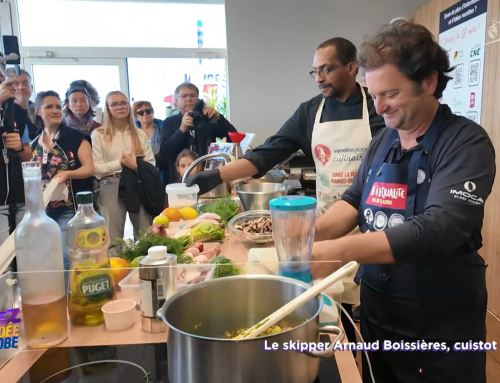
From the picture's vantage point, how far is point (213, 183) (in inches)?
72.5

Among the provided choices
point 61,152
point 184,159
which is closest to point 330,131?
point 184,159

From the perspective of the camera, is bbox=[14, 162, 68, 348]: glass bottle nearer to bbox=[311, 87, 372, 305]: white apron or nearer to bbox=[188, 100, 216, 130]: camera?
bbox=[311, 87, 372, 305]: white apron

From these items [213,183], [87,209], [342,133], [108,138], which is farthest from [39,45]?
[87,209]

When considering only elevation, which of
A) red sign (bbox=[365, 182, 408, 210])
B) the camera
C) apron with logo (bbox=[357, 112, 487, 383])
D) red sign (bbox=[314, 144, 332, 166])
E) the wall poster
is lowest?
apron with logo (bbox=[357, 112, 487, 383])

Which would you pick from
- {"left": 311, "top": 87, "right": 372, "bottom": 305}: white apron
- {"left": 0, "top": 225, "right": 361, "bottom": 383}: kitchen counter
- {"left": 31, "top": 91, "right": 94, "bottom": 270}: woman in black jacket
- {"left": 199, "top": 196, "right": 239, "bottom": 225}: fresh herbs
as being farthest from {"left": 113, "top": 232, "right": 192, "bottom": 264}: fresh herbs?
{"left": 31, "top": 91, "right": 94, "bottom": 270}: woman in black jacket

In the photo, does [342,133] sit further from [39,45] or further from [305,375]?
[39,45]

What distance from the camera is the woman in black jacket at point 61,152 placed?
8.37 ft

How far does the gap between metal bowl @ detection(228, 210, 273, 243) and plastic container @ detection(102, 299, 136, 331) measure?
0.54 metres

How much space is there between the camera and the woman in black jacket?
255 cm

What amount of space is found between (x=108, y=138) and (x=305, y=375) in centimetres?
262

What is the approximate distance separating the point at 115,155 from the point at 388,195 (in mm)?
2226

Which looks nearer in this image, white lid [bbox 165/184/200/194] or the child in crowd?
white lid [bbox 165/184/200/194]

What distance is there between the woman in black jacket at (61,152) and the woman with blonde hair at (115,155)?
23 cm

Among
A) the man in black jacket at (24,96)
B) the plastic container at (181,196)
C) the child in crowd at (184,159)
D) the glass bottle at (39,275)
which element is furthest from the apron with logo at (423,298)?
the man in black jacket at (24,96)
